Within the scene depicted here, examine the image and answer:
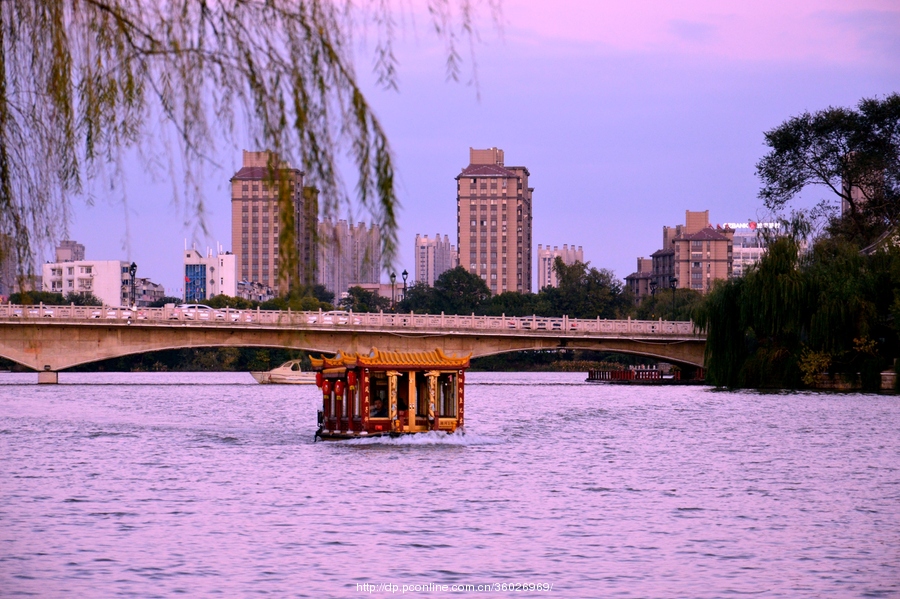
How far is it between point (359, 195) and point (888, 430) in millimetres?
41660

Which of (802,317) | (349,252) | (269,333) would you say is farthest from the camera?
(269,333)

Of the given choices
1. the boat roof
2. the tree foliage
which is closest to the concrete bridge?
the tree foliage

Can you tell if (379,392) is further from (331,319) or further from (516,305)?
(516,305)

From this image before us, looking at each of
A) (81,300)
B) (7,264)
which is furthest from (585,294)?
(7,264)

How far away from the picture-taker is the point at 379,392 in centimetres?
3959

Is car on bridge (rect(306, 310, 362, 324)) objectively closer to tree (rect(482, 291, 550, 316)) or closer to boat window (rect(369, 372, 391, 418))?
boat window (rect(369, 372, 391, 418))

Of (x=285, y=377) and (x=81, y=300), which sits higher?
(x=81, y=300)

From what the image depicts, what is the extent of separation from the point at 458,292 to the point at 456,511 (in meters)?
152

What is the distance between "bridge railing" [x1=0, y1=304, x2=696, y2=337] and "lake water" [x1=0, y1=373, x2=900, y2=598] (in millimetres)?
21642

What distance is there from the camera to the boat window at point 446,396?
1586 inches

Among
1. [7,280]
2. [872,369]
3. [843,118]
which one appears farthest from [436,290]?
[7,280]

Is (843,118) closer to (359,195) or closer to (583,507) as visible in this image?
(583,507)

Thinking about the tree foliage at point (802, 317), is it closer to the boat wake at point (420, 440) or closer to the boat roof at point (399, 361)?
the boat wake at point (420, 440)

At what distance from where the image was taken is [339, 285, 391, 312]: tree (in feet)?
519
